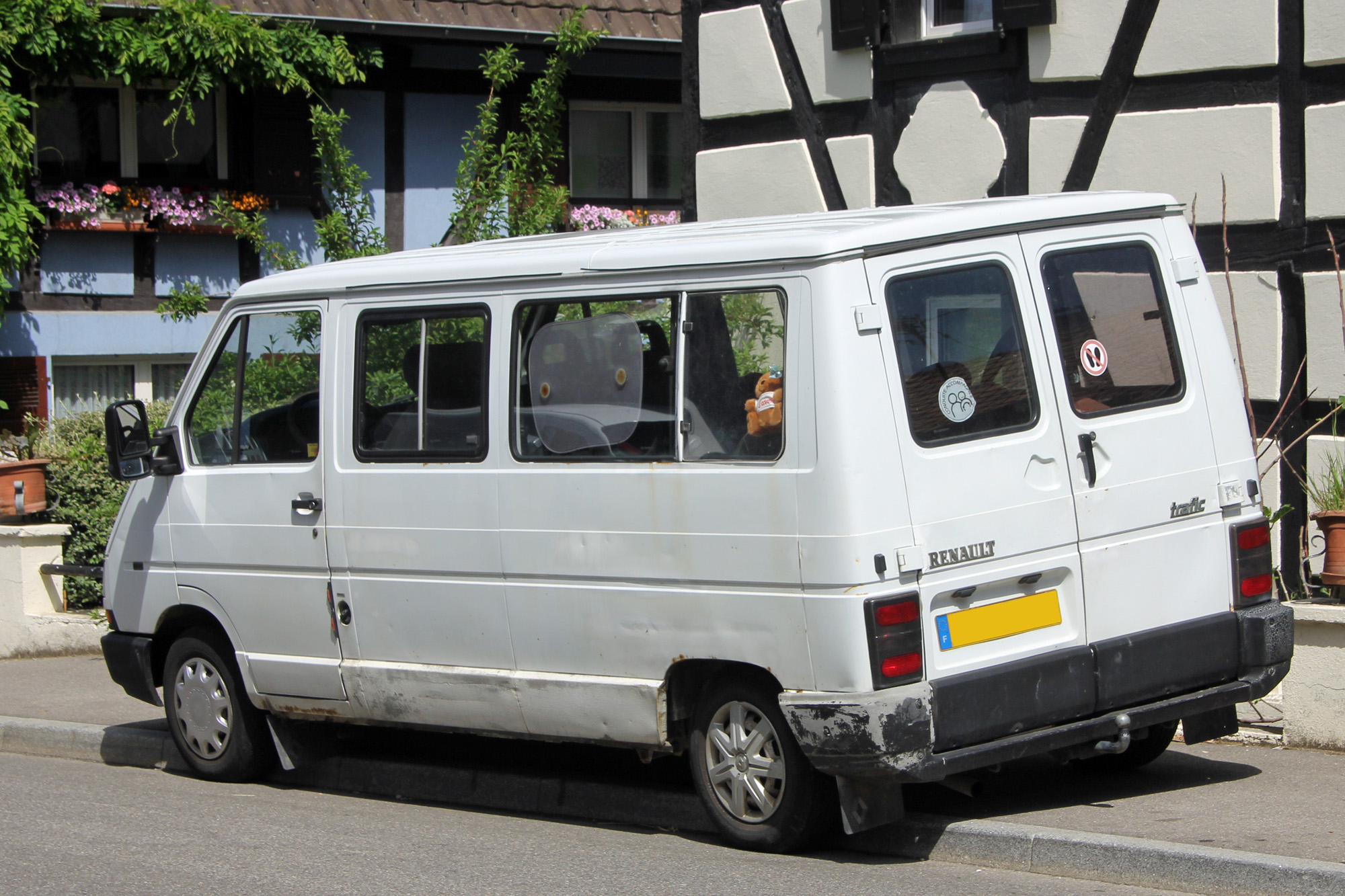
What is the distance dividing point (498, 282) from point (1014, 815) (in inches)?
108

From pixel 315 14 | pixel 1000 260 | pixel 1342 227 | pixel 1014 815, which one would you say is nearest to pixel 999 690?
pixel 1014 815

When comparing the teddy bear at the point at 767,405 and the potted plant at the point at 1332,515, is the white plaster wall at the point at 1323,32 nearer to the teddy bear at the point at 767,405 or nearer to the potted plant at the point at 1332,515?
the potted plant at the point at 1332,515

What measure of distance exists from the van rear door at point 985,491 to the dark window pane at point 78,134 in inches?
482

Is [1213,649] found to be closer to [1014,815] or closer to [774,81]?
[1014,815]

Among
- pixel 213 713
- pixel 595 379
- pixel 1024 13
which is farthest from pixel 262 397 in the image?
pixel 1024 13

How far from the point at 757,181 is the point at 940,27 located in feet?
4.90

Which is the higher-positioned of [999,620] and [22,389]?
[22,389]

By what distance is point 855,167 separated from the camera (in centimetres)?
970

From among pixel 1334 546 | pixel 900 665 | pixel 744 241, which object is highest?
pixel 744 241

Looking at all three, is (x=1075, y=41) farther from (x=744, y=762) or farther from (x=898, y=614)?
(x=744, y=762)

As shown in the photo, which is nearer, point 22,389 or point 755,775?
point 755,775

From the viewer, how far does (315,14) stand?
15.7 metres

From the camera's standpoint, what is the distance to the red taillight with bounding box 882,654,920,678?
16.7ft

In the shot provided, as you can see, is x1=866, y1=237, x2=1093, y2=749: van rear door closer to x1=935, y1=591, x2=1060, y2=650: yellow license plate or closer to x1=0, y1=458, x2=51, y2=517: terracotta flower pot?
x1=935, y1=591, x2=1060, y2=650: yellow license plate
